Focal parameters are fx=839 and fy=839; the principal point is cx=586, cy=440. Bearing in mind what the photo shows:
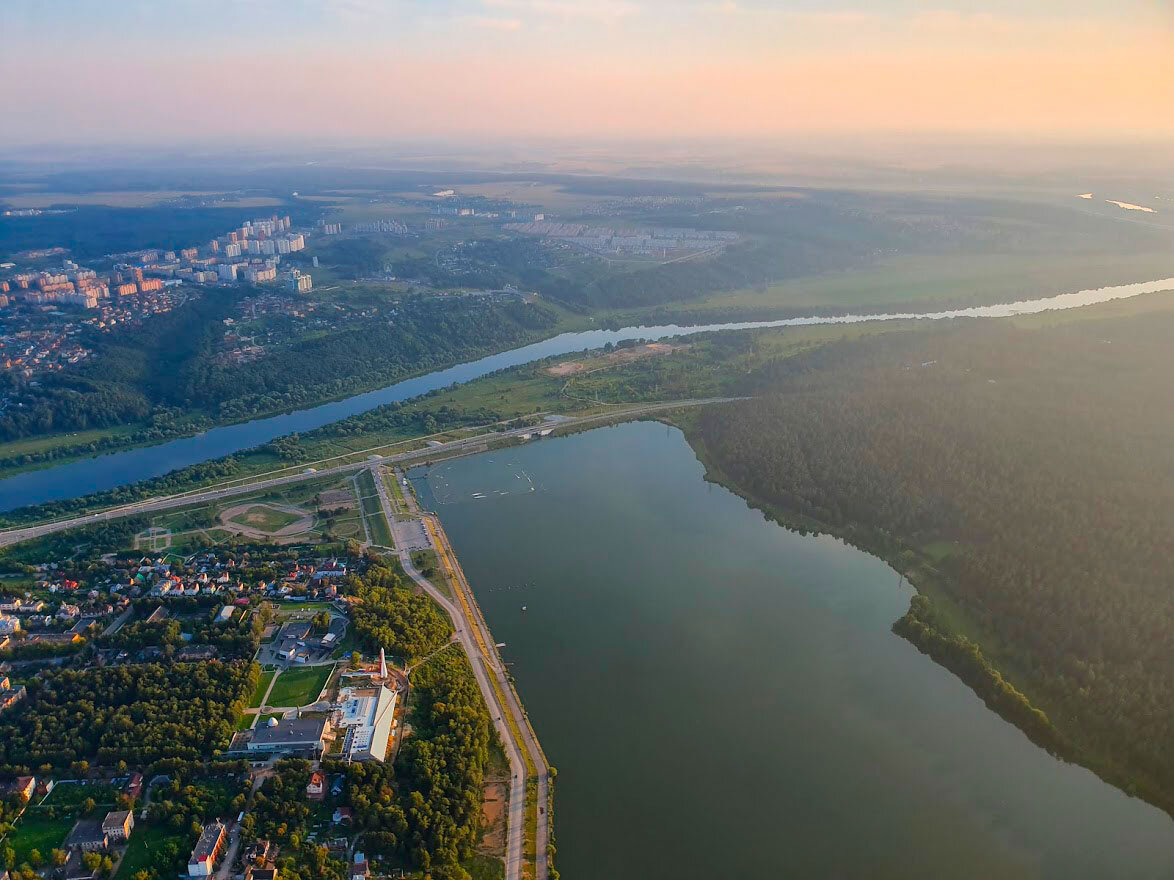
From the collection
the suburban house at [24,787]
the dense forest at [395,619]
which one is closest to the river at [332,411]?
the dense forest at [395,619]

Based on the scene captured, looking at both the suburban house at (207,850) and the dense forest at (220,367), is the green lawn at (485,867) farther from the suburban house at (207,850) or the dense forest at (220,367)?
the dense forest at (220,367)

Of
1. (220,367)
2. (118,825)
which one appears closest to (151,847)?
(118,825)

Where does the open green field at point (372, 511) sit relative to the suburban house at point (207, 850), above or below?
below

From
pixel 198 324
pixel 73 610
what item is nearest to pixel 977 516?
pixel 73 610

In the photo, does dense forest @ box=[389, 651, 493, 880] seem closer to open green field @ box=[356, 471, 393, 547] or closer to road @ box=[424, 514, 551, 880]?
road @ box=[424, 514, 551, 880]

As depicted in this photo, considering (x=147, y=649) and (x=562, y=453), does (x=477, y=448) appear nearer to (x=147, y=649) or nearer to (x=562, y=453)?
(x=562, y=453)

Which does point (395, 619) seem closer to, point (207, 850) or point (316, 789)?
point (316, 789)
